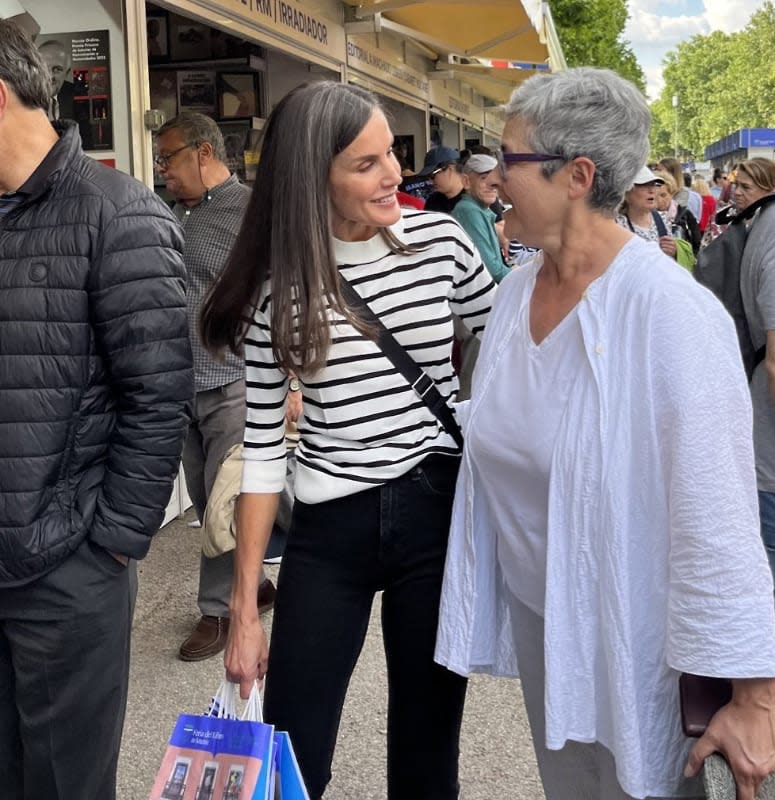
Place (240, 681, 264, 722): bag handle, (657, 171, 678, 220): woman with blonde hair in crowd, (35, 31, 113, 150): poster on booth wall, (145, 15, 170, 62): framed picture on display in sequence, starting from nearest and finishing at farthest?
1. (240, 681, 264, 722): bag handle
2. (35, 31, 113, 150): poster on booth wall
3. (145, 15, 170, 62): framed picture on display
4. (657, 171, 678, 220): woman with blonde hair in crowd

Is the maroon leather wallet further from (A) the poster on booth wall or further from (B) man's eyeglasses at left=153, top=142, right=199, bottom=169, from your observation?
(A) the poster on booth wall

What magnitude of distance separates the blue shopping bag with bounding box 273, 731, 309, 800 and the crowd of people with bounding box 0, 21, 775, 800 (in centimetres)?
26

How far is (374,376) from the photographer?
212 centimetres

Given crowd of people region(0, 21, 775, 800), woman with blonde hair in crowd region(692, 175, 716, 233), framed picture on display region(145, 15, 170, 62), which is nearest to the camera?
crowd of people region(0, 21, 775, 800)

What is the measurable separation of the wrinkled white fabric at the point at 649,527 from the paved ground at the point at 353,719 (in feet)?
5.46

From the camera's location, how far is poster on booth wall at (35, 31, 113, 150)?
5.30 meters

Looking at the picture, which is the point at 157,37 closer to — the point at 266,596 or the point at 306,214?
the point at 266,596

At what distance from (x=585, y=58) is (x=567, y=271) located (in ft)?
120

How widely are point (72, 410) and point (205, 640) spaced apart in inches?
95.2

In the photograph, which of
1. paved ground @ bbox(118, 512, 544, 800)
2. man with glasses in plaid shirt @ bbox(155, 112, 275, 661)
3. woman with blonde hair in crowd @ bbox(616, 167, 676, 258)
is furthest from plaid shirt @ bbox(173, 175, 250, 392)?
woman with blonde hair in crowd @ bbox(616, 167, 676, 258)

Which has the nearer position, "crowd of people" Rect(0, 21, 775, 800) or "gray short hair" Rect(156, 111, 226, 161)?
"crowd of people" Rect(0, 21, 775, 800)

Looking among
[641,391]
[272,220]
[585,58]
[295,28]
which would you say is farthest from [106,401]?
[585,58]

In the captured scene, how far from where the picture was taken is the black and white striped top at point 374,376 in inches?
83.4

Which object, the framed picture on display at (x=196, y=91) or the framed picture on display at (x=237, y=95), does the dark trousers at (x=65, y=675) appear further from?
the framed picture on display at (x=237, y=95)
